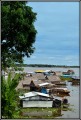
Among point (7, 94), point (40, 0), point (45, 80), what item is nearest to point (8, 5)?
point (7, 94)

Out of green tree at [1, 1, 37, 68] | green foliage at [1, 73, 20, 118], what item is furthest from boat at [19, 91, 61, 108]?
green foliage at [1, 73, 20, 118]

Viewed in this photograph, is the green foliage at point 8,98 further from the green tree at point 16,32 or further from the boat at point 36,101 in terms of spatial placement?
the boat at point 36,101

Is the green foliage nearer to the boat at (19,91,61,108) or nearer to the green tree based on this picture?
the green tree

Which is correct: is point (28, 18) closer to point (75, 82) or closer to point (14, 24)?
point (14, 24)

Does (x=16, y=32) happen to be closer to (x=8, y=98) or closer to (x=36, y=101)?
(x=8, y=98)

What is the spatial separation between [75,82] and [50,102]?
8.75 m

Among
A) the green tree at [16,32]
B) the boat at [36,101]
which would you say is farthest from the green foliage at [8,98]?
the boat at [36,101]

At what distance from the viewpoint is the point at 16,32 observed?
5559mm

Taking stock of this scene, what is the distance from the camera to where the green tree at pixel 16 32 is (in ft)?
17.4

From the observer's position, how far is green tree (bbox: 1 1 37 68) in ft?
17.4

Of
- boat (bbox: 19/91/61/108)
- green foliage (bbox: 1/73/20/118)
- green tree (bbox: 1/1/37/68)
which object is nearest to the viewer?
green foliage (bbox: 1/73/20/118)

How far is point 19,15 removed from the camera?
5539 mm

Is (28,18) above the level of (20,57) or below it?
above

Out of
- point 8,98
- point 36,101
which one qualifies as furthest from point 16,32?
point 36,101
